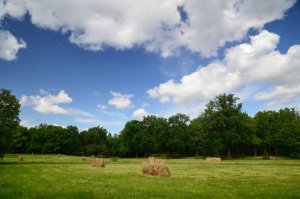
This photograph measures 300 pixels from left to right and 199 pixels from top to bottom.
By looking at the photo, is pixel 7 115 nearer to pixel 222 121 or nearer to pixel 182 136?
pixel 222 121

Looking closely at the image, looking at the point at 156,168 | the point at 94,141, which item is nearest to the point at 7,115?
the point at 156,168

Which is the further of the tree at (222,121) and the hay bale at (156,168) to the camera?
the tree at (222,121)

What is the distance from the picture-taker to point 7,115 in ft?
163

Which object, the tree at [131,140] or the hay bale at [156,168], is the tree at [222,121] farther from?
the hay bale at [156,168]

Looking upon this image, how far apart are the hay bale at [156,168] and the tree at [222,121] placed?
61185 millimetres

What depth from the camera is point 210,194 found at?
14.5 m

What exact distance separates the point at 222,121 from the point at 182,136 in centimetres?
2767

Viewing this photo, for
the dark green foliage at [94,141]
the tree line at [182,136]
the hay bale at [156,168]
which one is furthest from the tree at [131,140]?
the hay bale at [156,168]

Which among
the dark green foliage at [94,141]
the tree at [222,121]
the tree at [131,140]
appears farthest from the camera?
the dark green foliage at [94,141]

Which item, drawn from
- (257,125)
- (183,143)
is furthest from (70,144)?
(257,125)

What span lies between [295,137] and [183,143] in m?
36.7

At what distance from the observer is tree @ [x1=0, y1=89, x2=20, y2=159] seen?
4919cm

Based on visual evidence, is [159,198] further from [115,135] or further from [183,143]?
[115,135]

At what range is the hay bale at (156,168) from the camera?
24984 millimetres
